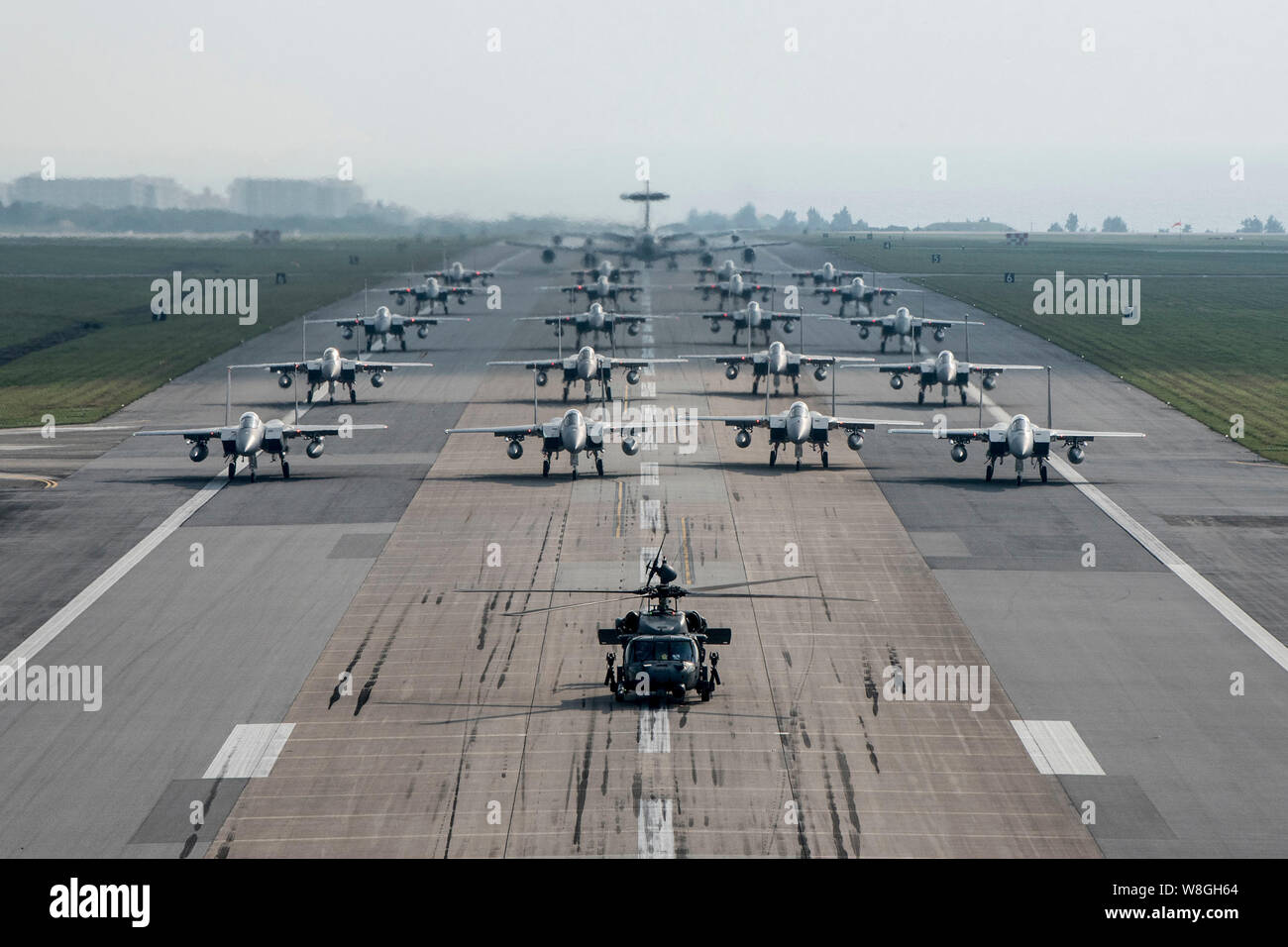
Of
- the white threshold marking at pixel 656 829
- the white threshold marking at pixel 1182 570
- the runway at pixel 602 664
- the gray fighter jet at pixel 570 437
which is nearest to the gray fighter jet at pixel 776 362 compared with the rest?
the runway at pixel 602 664

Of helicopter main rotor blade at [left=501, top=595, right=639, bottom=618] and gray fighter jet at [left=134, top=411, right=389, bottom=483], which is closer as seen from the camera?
helicopter main rotor blade at [left=501, top=595, right=639, bottom=618]

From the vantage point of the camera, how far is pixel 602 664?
52812 millimetres

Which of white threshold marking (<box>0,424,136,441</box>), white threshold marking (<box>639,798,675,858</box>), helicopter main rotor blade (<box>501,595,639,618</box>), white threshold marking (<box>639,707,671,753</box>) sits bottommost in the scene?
white threshold marking (<box>639,798,675,858</box>)

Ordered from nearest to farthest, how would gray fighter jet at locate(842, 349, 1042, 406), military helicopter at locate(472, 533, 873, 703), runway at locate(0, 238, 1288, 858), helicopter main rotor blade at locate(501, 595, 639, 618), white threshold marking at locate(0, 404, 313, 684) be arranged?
runway at locate(0, 238, 1288, 858) → military helicopter at locate(472, 533, 873, 703) → white threshold marking at locate(0, 404, 313, 684) → helicopter main rotor blade at locate(501, 595, 639, 618) → gray fighter jet at locate(842, 349, 1042, 406)

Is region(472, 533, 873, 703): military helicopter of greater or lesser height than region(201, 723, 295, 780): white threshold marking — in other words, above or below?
above

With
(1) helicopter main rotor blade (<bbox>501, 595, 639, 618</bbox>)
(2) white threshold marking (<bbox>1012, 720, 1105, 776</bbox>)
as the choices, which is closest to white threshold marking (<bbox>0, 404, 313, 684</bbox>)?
(1) helicopter main rotor blade (<bbox>501, 595, 639, 618</bbox>)

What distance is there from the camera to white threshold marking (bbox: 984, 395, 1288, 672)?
5553 centimetres

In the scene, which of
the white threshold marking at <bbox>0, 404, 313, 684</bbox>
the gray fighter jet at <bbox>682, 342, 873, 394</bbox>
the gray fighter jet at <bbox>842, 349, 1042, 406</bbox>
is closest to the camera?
the white threshold marking at <bbox>0, 404, 313, 684</bbox>

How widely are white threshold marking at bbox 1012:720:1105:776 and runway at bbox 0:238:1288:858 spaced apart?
15 centimetres

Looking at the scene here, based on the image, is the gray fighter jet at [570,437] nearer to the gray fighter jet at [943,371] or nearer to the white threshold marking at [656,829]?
the gray fighter jet at [943,371]

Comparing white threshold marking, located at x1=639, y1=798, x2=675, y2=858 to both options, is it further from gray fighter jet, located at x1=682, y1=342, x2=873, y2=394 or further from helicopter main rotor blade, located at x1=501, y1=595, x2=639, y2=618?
gray fighter jet, located at x1=682, y1=342, x2=873, y2=394

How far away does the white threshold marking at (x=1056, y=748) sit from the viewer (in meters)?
43.2

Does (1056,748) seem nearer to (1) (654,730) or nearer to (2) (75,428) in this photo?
(1) (654,730)
